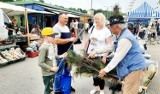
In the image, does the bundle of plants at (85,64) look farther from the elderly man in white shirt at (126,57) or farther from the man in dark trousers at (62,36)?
the man in dark trousers at (62,36)

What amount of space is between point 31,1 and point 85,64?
24.2m

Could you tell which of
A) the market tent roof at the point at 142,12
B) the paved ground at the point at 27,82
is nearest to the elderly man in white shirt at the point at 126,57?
the paved ground at the point at 27,82

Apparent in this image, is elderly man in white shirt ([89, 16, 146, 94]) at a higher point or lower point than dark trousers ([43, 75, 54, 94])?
higher

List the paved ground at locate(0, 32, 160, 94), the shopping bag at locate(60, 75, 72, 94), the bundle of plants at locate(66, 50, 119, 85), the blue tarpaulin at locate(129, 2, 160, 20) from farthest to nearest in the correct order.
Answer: the blue tarpaulin at locate(129, 2, 160, 20)
the paved ground at locate(0, 32, 160, 94)
the shopping bag at locate(60, 75, 72, 94)
the bundle of plants at locate(66, 50, 119, 85)

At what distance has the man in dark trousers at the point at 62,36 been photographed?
5266 millimetres

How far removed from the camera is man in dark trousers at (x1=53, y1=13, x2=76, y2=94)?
527 centimetres

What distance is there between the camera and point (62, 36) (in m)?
5.40

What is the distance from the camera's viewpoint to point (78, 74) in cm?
454

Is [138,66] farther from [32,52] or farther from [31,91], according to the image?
[32,52]

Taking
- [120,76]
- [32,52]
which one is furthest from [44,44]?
[32,52]

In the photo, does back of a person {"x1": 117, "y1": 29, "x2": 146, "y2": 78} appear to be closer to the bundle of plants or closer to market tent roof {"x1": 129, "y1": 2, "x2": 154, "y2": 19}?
the bundle of plants

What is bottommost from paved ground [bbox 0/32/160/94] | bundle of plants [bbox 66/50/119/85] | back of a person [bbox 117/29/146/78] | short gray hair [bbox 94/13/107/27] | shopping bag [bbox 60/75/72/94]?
paved ground [bbox 0/32/160/94]

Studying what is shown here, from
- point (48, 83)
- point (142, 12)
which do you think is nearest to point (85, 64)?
point (48, 83)

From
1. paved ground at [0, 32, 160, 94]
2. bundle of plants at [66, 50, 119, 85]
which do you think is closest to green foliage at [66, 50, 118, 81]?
bundle of plants at [66, 50, 119, 85]
